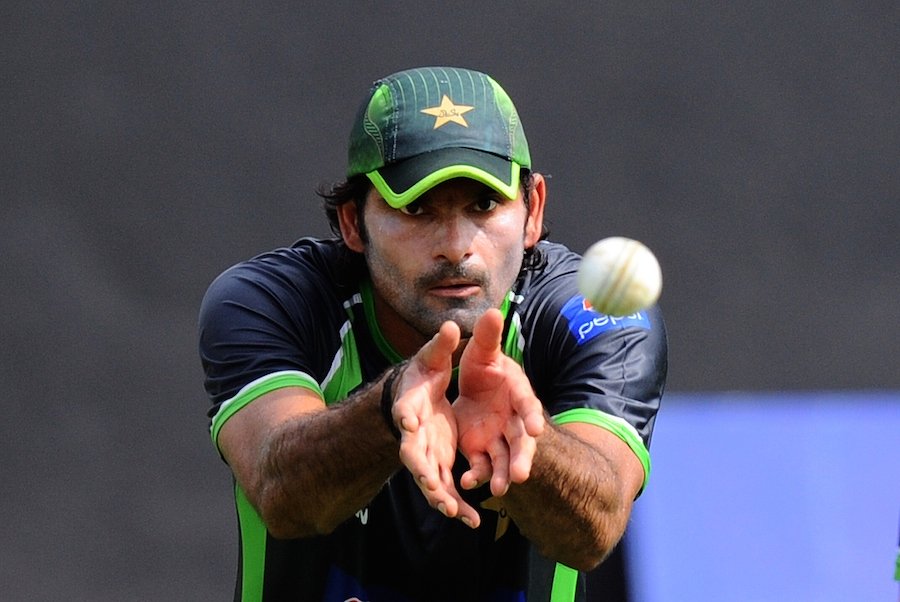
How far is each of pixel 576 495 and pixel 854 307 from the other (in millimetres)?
2286

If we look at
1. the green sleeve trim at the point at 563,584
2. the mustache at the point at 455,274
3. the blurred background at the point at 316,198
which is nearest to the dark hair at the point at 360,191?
the mustache at the point at 455,274

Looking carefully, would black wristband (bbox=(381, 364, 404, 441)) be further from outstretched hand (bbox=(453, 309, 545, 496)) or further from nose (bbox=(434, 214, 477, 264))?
nose (bbox=(434, 214, 477, 264))

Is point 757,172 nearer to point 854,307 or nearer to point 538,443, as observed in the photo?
point 854,307

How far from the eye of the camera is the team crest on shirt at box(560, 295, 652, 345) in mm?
2910

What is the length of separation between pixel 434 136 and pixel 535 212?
0.42 metres

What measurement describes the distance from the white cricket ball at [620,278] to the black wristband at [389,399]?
34cm

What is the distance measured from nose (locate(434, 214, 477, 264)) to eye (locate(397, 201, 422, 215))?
2.0 inches

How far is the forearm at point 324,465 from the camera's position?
2410 millimetres

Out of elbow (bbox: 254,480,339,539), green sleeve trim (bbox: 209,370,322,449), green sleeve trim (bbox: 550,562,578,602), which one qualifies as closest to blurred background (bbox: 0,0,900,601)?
green sleeve trim (bbox: 550,562,578,602)

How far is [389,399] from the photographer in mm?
2324

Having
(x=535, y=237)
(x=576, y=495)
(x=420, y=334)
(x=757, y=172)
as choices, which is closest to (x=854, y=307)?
(x=757, y=172)

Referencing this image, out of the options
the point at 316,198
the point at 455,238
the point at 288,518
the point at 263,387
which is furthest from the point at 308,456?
the point at 316,198

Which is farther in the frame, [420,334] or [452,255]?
[420,334]

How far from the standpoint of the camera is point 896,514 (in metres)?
4.07
